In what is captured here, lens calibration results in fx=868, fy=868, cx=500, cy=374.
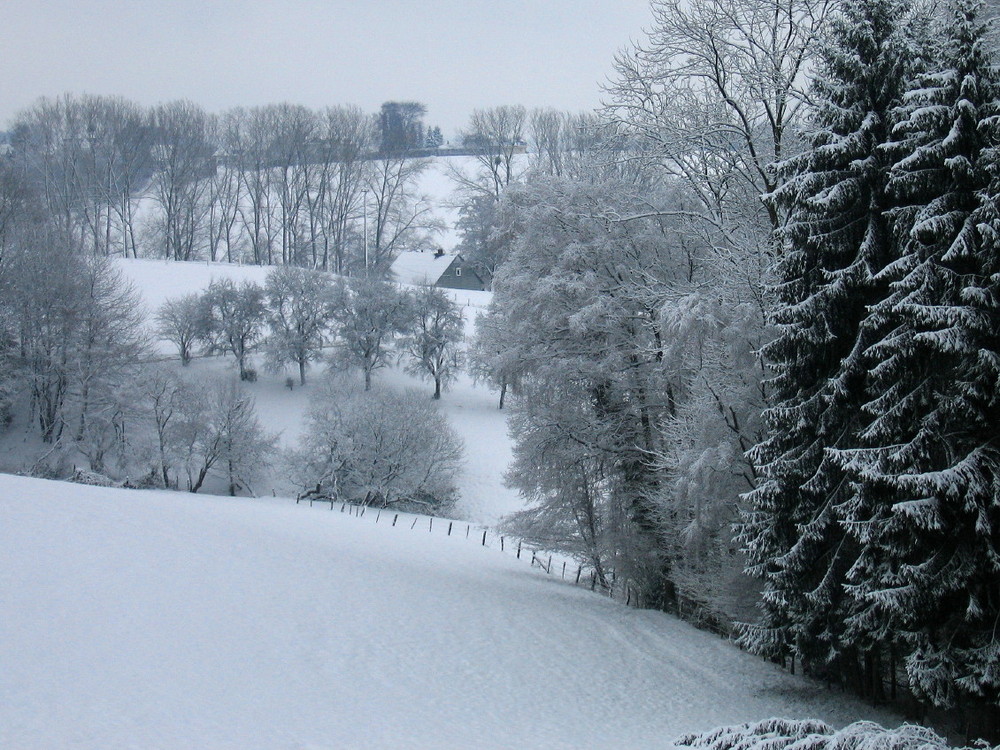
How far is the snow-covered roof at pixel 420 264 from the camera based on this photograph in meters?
73.3

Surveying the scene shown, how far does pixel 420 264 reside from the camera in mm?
76312

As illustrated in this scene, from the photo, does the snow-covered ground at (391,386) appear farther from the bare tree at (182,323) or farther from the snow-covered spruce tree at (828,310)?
the snow-covered spruce tree at (828,310)

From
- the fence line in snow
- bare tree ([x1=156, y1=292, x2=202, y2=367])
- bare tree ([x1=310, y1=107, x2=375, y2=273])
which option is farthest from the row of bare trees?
the fence line in snow

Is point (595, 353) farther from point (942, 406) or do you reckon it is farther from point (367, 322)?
point (367, 322)

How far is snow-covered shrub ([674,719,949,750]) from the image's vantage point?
7.06 meters

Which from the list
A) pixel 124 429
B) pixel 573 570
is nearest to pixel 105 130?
pixel 124 429

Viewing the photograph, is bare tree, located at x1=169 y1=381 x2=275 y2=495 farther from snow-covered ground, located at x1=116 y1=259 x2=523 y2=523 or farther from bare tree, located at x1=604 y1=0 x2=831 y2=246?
bare tree, located at x1=604 y1=0 x2=831 y2=246

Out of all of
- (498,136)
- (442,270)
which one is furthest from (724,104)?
(442,270)

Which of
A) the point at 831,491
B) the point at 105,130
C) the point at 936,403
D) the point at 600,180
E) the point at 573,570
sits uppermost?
the point at 105,130

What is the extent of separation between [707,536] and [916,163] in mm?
7688

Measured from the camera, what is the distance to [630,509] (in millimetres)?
18688

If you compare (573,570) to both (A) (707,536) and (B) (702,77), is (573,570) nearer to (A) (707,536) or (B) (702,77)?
(A) (707,536)

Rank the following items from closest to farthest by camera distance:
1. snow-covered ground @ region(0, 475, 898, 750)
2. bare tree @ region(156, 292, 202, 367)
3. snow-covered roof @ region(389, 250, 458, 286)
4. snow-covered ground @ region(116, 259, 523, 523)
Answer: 1. snow-covered ground @ region(0, 475, 898, 750)
2. snow-covered ground @ region(116, 259, 523, 523)
3. bare tree @ region(156, 292, 202, 367)
4. snow-covered roof @ region(389, 250, 458, 286)

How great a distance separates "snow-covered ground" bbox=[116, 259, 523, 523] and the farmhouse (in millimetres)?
7414
